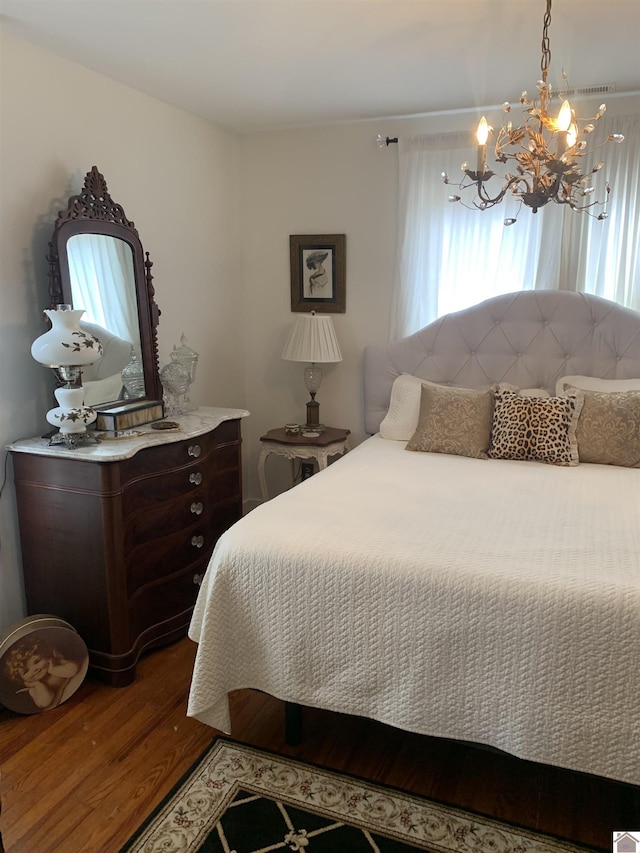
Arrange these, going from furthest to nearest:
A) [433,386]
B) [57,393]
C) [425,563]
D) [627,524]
→ [433,386]
[57,393]
[627,524]
[425,563]

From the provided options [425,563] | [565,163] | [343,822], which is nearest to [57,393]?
[425,563]

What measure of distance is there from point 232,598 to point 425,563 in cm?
63

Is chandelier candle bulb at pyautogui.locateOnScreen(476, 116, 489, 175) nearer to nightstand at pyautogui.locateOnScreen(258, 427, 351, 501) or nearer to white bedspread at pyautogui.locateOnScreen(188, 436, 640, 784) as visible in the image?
white bedspread at pyautogui.locateOnScreen(188, 436, 640, 784)

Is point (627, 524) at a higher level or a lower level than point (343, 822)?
higher

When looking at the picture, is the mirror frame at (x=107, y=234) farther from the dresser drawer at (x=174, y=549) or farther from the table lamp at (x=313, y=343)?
the table lamp at (x=313, y=343)

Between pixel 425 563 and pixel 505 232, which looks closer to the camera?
pixel 425 563

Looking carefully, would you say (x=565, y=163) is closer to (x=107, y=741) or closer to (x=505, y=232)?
(x=505, y=232)

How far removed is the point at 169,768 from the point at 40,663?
66 cm

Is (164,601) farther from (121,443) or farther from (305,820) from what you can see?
(305,820)

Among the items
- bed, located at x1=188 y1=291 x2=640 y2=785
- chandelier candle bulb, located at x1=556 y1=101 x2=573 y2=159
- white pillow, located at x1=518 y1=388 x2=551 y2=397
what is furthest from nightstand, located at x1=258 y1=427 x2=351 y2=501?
chandelier candle bulb, located at x1=556 y1=101 x2=573 y2=159

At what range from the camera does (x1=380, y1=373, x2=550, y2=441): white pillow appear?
11.5ft

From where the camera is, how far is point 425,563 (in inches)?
74.2

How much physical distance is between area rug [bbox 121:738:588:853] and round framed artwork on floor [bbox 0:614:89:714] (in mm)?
685

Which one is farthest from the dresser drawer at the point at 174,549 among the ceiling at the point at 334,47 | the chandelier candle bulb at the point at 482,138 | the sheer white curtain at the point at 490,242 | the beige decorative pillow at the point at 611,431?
the ceiling at the point at 334,47
